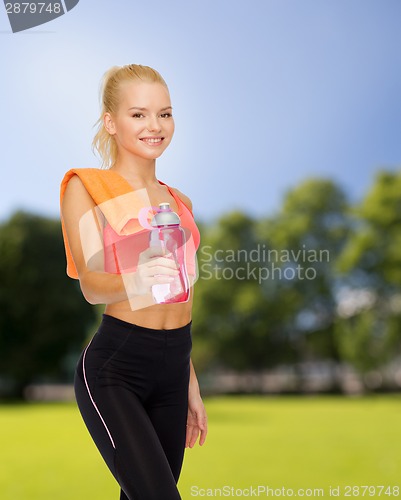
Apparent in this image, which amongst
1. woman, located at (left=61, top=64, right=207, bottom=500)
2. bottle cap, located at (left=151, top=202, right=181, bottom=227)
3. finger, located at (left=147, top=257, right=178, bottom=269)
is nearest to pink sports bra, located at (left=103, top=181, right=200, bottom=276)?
woman, located at (left=61, top=64, right=207, bottom=500)

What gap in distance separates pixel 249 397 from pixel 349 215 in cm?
821

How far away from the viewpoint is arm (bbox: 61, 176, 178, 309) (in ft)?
7.07

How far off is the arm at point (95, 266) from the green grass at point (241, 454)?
590 centimetres

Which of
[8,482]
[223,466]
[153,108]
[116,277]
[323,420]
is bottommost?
[323,420]

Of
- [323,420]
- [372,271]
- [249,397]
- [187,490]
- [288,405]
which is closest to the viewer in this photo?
[187,490]

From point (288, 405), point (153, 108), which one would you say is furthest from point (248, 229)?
point (153, 108)

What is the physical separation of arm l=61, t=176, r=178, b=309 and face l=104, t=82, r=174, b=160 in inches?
11.8

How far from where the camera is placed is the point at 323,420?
16.9 meters

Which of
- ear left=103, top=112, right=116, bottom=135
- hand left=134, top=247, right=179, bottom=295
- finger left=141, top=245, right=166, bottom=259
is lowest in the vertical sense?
hand left=134, top=247, right=179, bottom=295

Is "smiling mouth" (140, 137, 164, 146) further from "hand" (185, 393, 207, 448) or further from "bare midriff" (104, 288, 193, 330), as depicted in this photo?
"hand" (185, 393, 207, 448)

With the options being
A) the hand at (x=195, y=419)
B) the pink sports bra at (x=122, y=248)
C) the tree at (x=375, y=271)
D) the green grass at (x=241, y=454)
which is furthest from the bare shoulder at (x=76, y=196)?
the tree at (x=375, y=271)

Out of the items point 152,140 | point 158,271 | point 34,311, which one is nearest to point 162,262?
point 158,271

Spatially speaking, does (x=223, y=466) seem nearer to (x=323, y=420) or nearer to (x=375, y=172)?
(x=323, y=420)

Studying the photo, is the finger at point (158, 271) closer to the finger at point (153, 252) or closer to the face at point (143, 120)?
the finger at point (153, 252)
